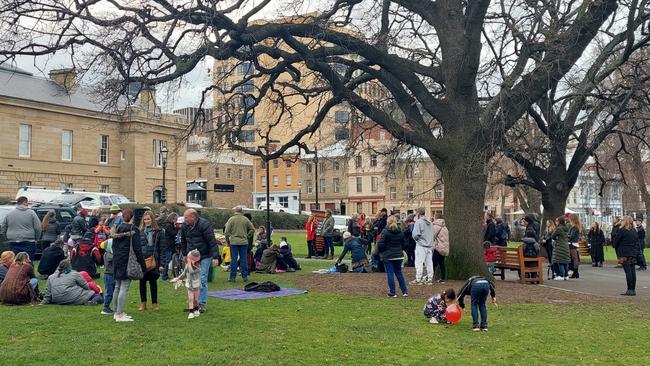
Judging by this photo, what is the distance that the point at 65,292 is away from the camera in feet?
42.5

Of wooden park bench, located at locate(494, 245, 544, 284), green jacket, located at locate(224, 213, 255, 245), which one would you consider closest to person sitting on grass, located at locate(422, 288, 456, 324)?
green jacket, located at locate(224, 213, 255, 245)

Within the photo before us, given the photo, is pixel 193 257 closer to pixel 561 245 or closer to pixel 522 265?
pixel 522 265

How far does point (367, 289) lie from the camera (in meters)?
16.3

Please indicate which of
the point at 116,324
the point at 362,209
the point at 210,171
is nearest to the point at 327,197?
the point at 362,209

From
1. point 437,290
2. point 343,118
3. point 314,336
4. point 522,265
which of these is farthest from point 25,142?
point 314,336

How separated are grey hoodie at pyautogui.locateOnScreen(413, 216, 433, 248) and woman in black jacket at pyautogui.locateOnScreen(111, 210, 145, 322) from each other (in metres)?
7.35

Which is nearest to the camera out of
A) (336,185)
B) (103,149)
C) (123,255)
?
(123,255)

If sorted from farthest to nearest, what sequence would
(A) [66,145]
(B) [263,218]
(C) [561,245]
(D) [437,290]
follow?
(A) [66,145], (B) [263,218], (C) [561,245], (D) [437,290]

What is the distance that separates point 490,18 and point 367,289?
30.1 feet

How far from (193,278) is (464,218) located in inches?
325

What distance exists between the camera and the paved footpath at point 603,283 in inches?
682

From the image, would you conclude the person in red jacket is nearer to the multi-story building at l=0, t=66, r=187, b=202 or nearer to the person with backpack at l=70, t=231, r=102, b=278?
the person with backpack at l=70, t=231, r=102, b=278

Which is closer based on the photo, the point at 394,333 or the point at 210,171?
the point at 394,333

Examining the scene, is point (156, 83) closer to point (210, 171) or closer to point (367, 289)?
point (367, 289)
